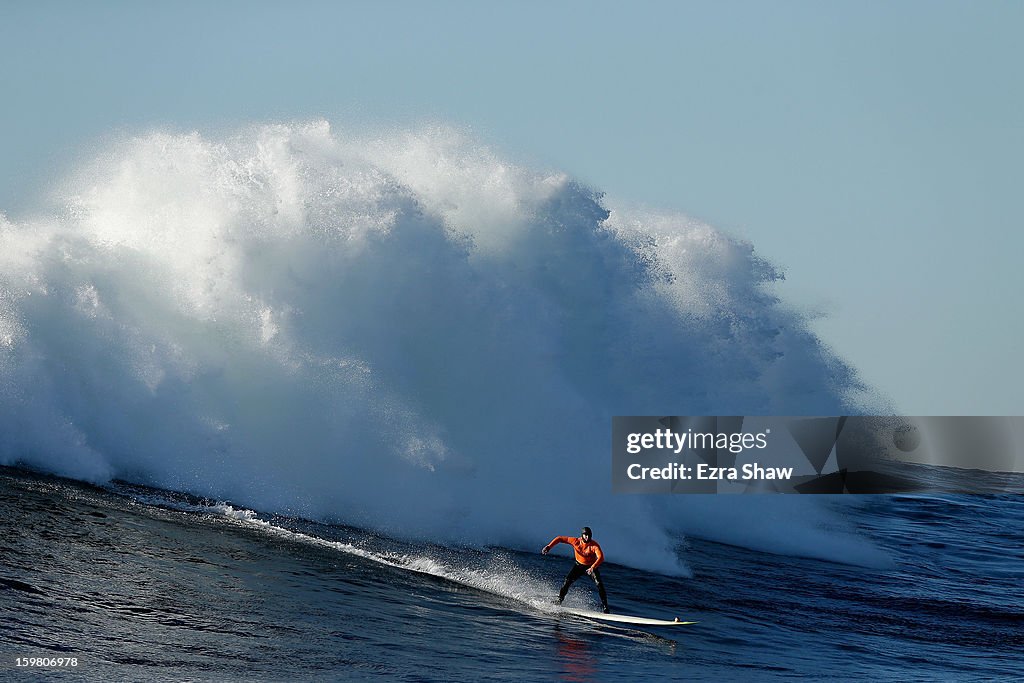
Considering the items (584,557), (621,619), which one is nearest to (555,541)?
(584,557)

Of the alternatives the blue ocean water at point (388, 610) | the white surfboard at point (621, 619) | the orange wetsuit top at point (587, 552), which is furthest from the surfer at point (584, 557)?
the blue ocean water at point (388, 610)

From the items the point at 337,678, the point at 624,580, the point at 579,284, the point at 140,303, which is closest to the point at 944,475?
the point at 579,284

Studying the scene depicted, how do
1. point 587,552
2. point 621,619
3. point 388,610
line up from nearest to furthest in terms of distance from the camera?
point 388,610 < point 621,619 < point 587,552

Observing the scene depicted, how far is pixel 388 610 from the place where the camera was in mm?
13656

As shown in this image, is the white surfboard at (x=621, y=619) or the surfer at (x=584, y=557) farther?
the surfer at (x=584, y=557)

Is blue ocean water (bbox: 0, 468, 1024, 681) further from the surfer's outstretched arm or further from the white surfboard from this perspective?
the surfer's outstretched arm

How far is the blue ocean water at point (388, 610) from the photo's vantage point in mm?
11133

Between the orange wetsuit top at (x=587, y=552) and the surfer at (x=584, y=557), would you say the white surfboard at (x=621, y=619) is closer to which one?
the surfer at (x=584, y=557)

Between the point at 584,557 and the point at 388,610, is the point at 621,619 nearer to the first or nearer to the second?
the point at 584,557

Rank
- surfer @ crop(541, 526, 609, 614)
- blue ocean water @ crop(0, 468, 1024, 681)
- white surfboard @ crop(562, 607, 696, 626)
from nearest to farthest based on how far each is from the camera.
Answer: blue ocean water @ crop(0, 468, 1024, 681), white surfboard @ crop(562, 607, 696, 626), surfer @ crop(541, 526, 609, 614)

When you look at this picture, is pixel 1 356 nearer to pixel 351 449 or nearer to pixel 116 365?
pixel 116 365

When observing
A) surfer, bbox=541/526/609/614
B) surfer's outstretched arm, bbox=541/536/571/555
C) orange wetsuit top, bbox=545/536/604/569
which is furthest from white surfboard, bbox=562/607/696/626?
surfer's outstretched arm, bbox=541/536/571/555

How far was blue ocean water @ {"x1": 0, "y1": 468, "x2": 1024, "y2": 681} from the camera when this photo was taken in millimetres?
11133

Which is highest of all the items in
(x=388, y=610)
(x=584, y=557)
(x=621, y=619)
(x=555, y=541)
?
(x=555, y=541)
